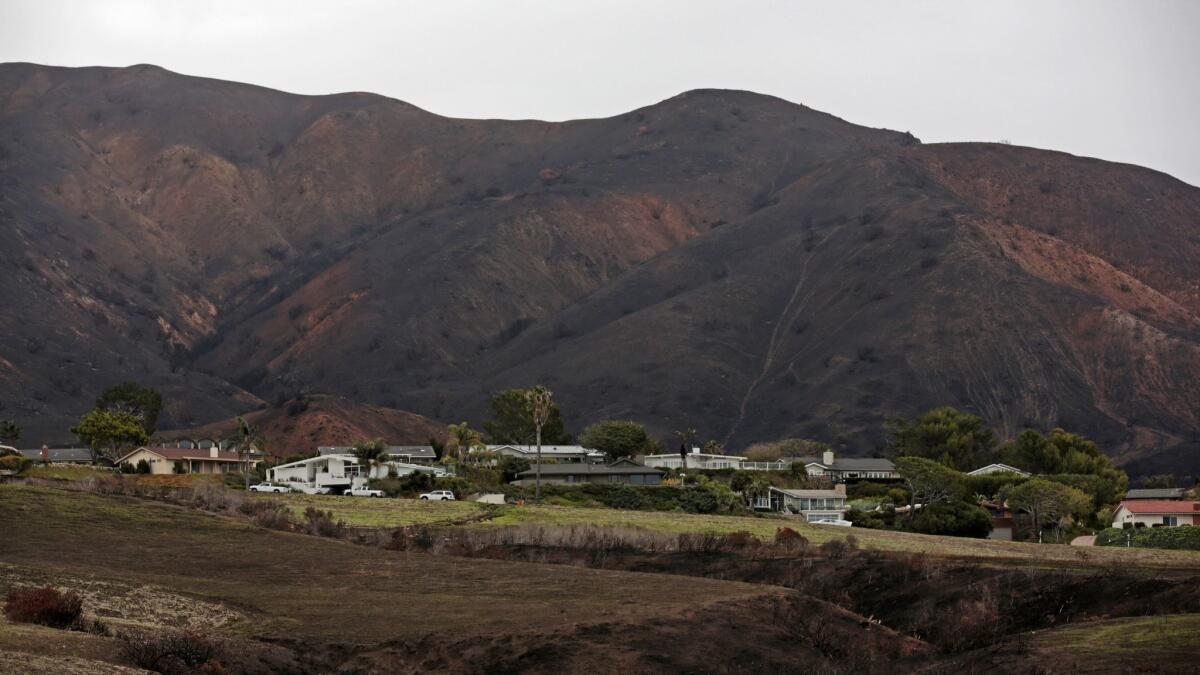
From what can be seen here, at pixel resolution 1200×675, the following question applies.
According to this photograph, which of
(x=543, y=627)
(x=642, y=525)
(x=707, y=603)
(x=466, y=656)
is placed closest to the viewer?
A: (x=466, y=656)

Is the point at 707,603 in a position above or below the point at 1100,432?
below

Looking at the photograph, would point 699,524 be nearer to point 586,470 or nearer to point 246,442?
point 586,470

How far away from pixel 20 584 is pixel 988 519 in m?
73.0

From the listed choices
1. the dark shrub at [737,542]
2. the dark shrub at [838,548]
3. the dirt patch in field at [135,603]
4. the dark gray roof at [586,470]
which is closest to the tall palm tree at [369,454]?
the dark gray roof at [586,470]

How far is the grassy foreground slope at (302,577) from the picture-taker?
1692 inches

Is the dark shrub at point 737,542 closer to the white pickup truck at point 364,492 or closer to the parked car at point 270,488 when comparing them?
the white pickup truck at point 364,492

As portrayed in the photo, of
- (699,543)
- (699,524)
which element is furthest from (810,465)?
(699,543)

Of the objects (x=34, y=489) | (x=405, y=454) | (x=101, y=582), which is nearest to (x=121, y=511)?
(x=34, y=489)

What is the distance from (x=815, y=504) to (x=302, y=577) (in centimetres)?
6426

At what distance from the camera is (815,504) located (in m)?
110

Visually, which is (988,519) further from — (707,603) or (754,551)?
(707,603)

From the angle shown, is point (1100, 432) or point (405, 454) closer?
point (405, 454)

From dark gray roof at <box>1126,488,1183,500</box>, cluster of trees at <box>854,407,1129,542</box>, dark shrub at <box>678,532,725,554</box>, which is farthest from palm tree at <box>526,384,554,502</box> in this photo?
dark gray roof at <box>1126,488,1183,500</box>

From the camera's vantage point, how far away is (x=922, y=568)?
5800 cm
